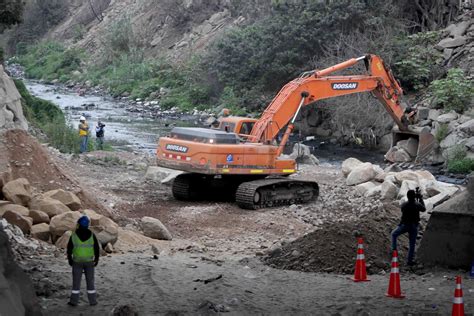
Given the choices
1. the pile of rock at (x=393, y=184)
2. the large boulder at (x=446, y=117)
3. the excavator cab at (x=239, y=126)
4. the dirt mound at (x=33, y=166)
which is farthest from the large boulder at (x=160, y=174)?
the large boulder at (x=446, y=117)

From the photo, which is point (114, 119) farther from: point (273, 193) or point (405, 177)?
point (273, 193)

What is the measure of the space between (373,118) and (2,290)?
95.4 feet

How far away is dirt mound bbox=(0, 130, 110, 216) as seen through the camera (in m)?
17.0

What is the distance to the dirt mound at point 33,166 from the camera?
1697 centimetres

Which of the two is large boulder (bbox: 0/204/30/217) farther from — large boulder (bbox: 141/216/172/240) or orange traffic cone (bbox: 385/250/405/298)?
orange traffic cone (bbox: 385/250/405/298)

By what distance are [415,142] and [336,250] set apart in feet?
58.3

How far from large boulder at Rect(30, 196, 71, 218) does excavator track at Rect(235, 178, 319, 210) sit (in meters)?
5.44

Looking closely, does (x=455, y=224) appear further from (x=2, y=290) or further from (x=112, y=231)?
(x=2, y=290)

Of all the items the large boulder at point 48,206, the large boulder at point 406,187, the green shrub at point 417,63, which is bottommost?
the large boulder at point 406,187

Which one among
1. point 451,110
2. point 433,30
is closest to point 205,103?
point 433,30

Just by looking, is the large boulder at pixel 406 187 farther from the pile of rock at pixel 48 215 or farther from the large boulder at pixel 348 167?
the pile of rock at pixel 48 215

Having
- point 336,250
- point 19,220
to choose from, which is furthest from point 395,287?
point 19,220

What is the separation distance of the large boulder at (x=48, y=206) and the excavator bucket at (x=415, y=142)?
17.7 metres

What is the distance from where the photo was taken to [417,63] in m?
39.3
